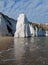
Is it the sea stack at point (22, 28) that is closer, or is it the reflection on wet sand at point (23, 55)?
the reflection on wet sand at point (23, 55)

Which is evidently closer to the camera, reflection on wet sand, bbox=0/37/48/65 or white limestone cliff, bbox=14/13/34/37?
reflection on wet sand, bbox=0/37/48/65

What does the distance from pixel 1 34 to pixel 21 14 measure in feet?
35.5

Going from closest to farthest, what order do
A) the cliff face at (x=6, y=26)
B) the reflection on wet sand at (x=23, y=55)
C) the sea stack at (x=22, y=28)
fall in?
the reflection on wet sand at (x=23, y=55) → the sea stack at (x=22, y=28) → the cliff face at (x=6, y=26)

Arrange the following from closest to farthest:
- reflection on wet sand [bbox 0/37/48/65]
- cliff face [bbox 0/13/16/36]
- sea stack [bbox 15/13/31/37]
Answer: reflection on wet sand [bbox 0/37/48/65] → sea stack [bbox 15/13/31/37] → cliff face [bbox 0/13/16/36]

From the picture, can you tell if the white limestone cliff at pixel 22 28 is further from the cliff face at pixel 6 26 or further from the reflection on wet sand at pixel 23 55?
the reflection on wet sand at pixel 23 55

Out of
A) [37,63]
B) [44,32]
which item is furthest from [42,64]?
[44,32]

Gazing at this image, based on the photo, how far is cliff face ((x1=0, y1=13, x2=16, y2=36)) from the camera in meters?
84.2

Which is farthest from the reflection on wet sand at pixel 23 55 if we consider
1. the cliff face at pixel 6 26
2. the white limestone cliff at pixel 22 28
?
the cliff face at pixel 6 26

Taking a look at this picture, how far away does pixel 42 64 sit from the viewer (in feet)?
65.9

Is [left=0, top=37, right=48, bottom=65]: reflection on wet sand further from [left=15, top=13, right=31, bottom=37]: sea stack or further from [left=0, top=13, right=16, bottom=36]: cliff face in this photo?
[left=0, top=13, right=16, bottom=36]: cliff face

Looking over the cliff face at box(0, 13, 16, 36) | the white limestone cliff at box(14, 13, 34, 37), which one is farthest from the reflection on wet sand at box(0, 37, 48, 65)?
the cliff face at box(0, 13, 16, 36)

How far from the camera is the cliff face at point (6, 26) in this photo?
3315 inches

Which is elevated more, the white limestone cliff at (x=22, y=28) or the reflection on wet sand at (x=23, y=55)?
the white limestone cliff at (x=22, y=28)

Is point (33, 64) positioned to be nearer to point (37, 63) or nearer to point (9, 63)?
point (37, 63)
